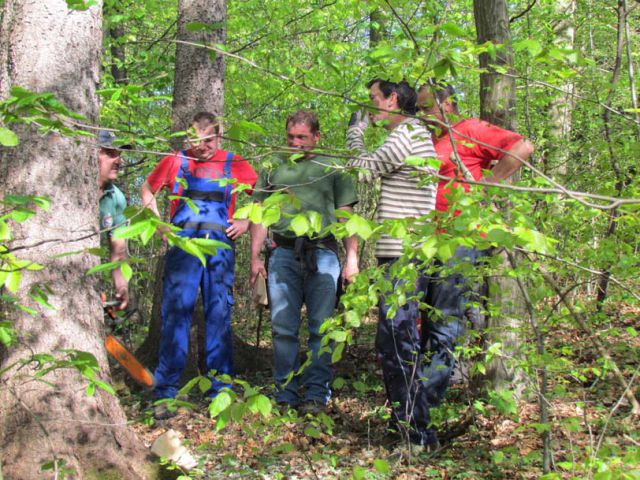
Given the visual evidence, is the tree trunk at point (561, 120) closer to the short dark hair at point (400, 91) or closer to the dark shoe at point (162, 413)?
the short dark hair at point (400, 91)

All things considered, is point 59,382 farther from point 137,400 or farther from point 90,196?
point 137,400

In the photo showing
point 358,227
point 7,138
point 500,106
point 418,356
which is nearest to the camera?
point 7,138

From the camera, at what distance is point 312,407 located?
4238 millimetres

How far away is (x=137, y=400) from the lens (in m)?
5.06

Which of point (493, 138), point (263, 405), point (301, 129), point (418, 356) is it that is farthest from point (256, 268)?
point (263, 405)

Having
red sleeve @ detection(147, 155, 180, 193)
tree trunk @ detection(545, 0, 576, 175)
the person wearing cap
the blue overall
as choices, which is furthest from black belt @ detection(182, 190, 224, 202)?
tree trunk @ detection(545, 0, 576, 175)

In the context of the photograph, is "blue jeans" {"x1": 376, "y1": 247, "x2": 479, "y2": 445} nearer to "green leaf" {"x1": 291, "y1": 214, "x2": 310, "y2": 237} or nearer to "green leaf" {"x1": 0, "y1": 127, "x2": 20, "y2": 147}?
"green leaf" {"x1": 291, "y1": 214, "x2": 310, "y2": 237}

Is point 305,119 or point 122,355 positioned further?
point 305,119

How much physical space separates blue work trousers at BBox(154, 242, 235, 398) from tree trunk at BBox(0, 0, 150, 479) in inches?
51.8

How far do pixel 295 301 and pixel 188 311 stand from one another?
813 mm

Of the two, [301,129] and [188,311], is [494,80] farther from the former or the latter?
[188,311]

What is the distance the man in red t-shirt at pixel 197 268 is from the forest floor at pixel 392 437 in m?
0.44

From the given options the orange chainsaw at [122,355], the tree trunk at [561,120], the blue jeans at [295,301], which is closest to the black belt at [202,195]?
the blue jeans at [295,301]

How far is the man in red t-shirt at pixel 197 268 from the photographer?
4523 mm
